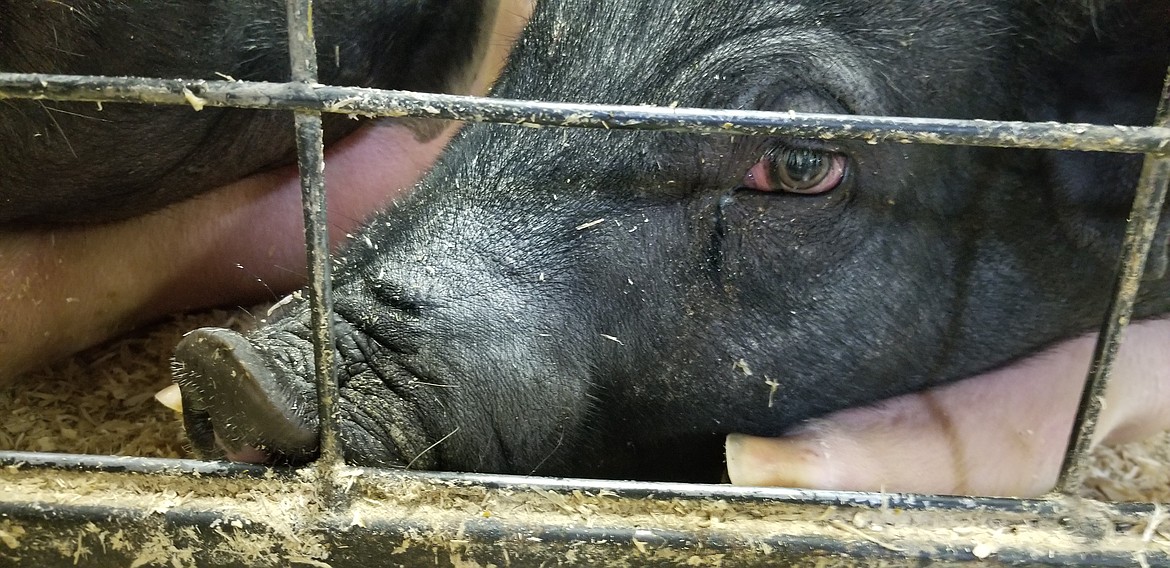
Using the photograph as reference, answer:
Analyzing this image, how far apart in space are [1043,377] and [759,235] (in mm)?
646

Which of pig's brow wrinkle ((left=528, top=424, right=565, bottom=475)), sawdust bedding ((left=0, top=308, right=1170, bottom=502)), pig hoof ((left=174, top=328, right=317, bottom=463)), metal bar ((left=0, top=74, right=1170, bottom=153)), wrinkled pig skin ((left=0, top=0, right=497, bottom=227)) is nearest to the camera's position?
metal bar ((left=0, top=74, right=1170, bottom=153))

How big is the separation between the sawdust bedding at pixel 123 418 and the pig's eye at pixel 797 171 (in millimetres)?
810

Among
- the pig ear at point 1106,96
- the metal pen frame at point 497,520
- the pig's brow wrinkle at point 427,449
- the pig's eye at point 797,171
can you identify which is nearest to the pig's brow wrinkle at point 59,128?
the metal pen frame at point 497,520

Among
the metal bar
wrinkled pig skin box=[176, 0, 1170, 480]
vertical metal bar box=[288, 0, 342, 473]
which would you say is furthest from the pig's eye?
vertical metal bar box=[288, 0, 342, 473]

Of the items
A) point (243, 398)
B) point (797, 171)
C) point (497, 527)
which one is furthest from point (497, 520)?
point (797, 171)

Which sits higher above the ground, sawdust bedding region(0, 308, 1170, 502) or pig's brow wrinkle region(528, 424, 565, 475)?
pig's brow wrinkle region(528, 424, 565, 475)

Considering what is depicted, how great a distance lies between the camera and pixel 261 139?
179 cm

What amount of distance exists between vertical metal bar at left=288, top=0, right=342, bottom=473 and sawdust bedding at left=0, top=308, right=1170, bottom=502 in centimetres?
58

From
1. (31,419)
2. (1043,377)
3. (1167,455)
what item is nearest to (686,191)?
(1043,377)

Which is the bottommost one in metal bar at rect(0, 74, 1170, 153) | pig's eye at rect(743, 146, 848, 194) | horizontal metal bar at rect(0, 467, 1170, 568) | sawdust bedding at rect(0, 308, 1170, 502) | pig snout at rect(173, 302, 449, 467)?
sawdust bedding at rect(0, 308, 1170, 502)

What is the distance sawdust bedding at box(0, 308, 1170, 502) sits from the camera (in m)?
1.62

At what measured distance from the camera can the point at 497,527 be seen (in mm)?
1019

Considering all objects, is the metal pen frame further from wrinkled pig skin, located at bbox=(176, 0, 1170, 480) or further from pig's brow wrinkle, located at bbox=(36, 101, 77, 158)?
pig's brow wrinkle, located at bbox=(36, 101, 77, 158)

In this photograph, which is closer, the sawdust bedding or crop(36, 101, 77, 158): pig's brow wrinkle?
crop(36, 101, 77, 158): pig's brow wrinkle
